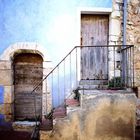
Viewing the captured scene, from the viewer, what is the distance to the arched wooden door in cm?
632

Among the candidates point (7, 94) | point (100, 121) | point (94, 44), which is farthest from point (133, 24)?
point (7, 94)

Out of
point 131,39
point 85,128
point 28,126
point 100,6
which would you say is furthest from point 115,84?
point 28,126

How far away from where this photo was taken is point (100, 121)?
448 cm

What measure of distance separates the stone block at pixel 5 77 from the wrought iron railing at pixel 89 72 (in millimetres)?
766

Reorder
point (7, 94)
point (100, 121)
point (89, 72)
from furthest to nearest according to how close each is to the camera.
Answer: point (89, 72) → point (7, 94) → point (100, 121)

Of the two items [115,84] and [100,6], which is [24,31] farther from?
[115,84]

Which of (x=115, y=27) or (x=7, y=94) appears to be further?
(x=115, y=27)

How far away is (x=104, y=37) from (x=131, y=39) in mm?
836

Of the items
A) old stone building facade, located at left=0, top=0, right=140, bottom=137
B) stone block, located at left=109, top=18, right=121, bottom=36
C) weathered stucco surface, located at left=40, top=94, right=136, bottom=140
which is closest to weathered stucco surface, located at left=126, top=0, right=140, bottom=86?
old stone building facade, located at left=0, top=0, right=140, bottom=137

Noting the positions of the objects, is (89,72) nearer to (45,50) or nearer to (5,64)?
(45,50)

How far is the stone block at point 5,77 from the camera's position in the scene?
19.5ft

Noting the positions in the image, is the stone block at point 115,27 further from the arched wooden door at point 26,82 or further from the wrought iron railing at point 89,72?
the arched wooden door at point 26,82

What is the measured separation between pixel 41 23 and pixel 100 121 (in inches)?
119

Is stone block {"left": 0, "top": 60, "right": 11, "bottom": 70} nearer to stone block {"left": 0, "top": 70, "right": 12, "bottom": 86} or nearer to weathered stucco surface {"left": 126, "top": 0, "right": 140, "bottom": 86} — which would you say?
stone block {"left": 0, "top": 70, "right": 12, "bottom": 86}
